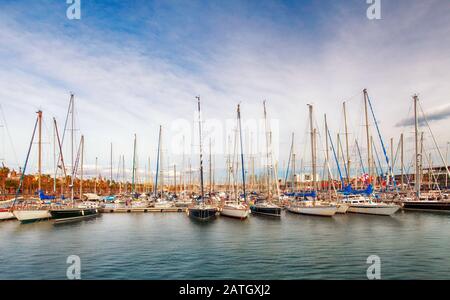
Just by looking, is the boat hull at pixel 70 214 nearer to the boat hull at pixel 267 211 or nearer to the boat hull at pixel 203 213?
the boat hull at pixel 203 213

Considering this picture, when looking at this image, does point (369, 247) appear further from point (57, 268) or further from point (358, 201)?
point (358, 201)

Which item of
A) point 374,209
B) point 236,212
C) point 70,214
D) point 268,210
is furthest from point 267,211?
point 70,214

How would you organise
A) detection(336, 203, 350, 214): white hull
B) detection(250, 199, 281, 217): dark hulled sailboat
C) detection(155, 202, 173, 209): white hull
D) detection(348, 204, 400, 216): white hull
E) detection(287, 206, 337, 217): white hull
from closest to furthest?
detection(287, 206, 337, 217): white hull < detection(348, 204, 400, 216): white hull < detection(250, 199, 281, 217): dark hulled sailboat < detection(336, 203, 350, 214): white hull < detection(155, 202, 173, 209): white hull

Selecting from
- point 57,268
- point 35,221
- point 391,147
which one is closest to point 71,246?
point 57,268

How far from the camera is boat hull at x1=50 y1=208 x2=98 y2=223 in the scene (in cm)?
3956

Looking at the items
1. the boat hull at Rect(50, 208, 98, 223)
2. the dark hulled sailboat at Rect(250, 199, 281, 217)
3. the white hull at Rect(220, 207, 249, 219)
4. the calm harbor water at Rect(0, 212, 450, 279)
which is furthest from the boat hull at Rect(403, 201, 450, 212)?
the boat hull at Rect(50, 208, 98, 223)

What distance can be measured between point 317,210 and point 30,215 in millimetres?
38187

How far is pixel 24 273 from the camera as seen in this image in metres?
17.4

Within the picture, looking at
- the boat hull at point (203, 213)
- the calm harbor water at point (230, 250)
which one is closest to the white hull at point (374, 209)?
the calm harbor water at point (230, 250)

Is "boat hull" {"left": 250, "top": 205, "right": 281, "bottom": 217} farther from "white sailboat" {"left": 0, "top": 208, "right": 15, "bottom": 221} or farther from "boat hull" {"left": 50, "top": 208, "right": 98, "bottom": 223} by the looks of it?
"white sailboat" {"left": 0, "top": 208, "right": 15, "bottom": 221}

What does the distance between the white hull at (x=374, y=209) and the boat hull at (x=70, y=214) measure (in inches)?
1558

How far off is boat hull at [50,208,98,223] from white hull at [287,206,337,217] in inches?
1229

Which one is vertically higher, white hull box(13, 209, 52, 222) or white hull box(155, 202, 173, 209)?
white hull box(13, 209, 52, 222)

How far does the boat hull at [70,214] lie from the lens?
39.6 meters
